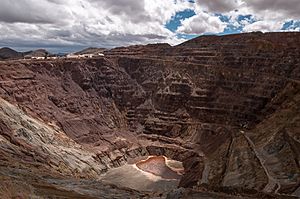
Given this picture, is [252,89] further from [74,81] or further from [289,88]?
[74,81]

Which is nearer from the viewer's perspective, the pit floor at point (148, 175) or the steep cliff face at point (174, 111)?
the steep cliff face at point (174, 111)

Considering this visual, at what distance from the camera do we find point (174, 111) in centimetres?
11544

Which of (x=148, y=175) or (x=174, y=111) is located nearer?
(x=148, y=175)

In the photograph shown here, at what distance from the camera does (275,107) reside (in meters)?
96.0

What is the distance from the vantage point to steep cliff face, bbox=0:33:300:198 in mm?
74375

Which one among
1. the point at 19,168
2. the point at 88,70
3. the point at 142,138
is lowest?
the point at 142,138

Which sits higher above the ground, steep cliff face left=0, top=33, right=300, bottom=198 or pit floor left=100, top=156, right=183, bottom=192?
steep cliff face left=0, top=33, right=300, bottom=198

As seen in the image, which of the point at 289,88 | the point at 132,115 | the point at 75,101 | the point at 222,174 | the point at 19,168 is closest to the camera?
the point at 19,168

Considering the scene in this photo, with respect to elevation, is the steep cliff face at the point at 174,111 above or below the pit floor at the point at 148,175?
above

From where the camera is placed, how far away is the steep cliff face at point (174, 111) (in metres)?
74.4

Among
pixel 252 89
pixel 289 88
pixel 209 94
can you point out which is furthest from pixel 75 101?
pixel 289 88

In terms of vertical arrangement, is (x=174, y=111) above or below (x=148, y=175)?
above

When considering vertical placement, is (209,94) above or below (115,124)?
above

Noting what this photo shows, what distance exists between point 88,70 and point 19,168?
63.6 metres
